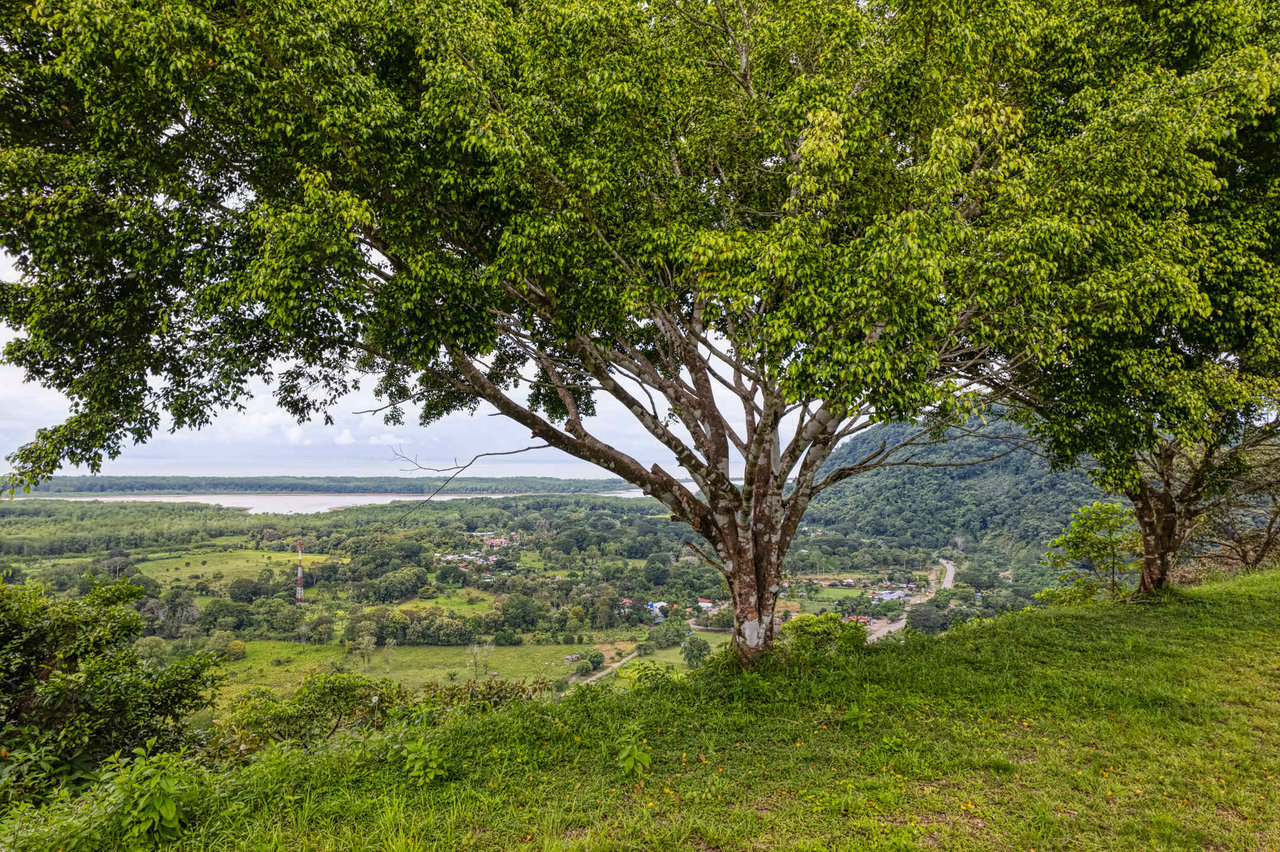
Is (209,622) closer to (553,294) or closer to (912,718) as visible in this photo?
(553,294)

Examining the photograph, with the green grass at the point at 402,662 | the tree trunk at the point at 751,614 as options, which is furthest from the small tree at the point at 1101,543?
the green grass at the point at 402,662

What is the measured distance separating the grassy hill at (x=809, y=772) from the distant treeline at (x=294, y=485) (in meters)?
59.6

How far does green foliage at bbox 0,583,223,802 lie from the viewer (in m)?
5.58

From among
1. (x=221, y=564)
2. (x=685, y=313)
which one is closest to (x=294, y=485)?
(x=221, y=564)

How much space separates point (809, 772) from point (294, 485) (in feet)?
319

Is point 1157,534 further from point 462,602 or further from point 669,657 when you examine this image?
point 462,602

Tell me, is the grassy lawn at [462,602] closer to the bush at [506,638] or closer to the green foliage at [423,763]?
the bush at [506,638]

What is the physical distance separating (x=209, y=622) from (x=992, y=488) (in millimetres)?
50776

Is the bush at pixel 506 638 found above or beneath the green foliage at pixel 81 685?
beneath

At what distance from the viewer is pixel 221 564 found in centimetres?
3912

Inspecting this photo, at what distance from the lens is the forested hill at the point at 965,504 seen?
3309 centimetres

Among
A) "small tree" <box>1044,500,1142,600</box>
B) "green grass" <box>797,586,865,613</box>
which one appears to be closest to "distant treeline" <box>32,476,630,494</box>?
"green grass" <box>797,586,865,613</box>

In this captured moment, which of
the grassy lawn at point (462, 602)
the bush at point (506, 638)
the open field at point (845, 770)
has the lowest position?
the grassy lawn at point (462, 602)

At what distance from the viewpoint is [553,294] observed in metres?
6.49
